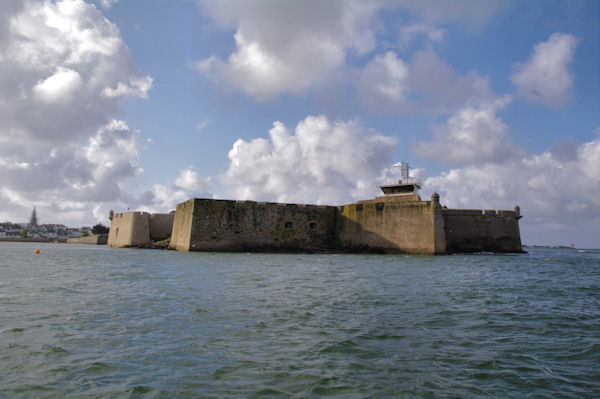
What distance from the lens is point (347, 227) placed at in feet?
86.4

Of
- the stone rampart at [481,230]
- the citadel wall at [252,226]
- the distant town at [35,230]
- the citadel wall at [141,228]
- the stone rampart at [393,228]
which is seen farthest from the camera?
the distant town at [35,230]

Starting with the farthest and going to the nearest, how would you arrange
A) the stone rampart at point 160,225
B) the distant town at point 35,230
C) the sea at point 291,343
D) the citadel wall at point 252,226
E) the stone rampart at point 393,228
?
the distant town at point 35,230 < the stone rampart at point 160,225 < the citadel wall at point 252,226 < the stone rampart at point 393,228 < the sea at point 291,343

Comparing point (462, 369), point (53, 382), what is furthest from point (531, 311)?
point (53, 382)

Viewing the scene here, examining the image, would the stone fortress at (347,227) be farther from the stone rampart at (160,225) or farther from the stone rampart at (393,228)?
the stone rampart at (160,225)

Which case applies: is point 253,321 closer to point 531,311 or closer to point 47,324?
point 47,324

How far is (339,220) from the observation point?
89.5 ft

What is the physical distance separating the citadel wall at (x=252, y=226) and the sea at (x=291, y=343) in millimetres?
16358

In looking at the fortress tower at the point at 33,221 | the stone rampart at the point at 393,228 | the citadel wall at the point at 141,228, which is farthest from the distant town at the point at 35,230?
the stone rampart at the point at 393,228

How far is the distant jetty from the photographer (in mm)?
23422

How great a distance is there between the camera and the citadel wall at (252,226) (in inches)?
957

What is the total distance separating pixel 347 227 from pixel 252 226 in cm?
649

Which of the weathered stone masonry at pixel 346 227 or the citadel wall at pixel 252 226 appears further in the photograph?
the citadel wall at pixel 252 226

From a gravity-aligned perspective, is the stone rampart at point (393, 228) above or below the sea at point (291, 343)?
above

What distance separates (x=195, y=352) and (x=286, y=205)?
22678mm
